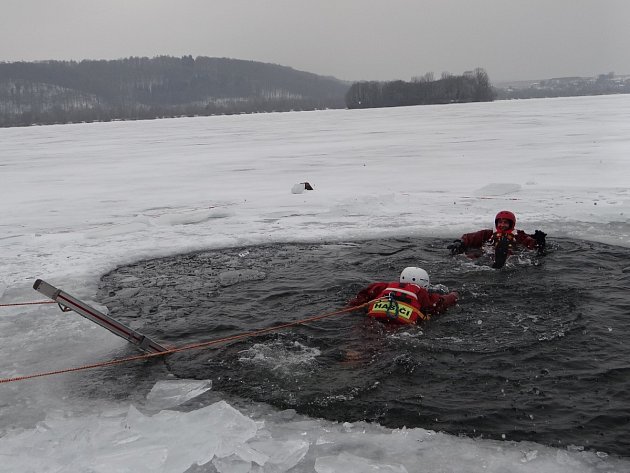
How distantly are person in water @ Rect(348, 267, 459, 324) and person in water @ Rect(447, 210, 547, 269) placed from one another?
1841mm

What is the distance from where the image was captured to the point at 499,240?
7469 mm

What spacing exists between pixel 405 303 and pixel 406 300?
5 cm

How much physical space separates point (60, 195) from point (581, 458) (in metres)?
13.9

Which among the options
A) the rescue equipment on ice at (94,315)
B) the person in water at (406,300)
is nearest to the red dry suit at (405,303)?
the person in water at (406,300)

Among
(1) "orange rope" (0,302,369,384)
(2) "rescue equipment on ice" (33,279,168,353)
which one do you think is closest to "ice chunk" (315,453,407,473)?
(1) "orange rope" (0,302,369,384)

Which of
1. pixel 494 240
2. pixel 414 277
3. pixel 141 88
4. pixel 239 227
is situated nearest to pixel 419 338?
pixel 414 277

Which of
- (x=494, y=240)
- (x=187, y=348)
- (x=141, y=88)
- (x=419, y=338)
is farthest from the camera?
(x=141, y=88)

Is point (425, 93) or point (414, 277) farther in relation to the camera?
point (425, 93)

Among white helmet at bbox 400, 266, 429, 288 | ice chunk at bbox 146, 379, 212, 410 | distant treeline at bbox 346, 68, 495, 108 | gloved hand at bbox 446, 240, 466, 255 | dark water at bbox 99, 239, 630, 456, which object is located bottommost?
dark water at bbox 99, 239, 630, 456

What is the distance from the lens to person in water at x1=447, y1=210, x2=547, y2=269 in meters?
7.63

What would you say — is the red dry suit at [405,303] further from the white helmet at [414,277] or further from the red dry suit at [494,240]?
the red dry suit at [494,240]

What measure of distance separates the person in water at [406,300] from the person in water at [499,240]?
6.04ft

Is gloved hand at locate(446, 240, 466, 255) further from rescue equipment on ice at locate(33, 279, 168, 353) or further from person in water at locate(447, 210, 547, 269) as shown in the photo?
rescue equipment on ice at locate(33, 279, 168, 353)

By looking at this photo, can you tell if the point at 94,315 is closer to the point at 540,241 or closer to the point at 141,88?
the point at 540,241
